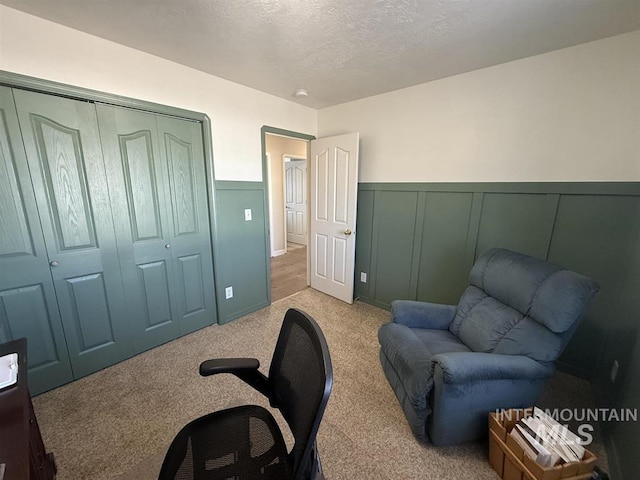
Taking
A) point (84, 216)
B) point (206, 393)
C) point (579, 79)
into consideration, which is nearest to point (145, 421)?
point (206, 393)

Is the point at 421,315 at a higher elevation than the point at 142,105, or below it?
below

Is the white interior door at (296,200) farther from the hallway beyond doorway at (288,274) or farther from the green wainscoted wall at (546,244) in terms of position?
the green wainscoted wall at (546,244)

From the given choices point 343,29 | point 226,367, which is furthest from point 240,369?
point 343,29

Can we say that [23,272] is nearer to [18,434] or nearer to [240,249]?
[18,434]

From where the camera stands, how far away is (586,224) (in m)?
1.85

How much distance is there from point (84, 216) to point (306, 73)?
2031mm

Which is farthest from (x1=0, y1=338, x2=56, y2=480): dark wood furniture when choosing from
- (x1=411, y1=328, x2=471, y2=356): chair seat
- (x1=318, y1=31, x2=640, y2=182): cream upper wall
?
(x1=318, y1=31, x2=640, y2=182): cream upper wall

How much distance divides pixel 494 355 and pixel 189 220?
2.44 m

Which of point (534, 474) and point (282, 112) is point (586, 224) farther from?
point (282, 112)

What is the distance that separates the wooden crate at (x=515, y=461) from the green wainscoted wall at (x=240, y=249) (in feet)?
7.58

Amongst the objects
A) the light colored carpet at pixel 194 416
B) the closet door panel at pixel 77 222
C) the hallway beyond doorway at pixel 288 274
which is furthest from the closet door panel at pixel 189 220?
the hallway beyond doorway at pixel 288 274

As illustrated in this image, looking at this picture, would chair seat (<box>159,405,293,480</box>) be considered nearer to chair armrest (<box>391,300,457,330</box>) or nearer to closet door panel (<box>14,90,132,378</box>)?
chair armrest (<box>391,300,457,330</box>)

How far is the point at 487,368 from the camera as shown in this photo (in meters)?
1.28

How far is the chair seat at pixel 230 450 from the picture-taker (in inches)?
33.2
